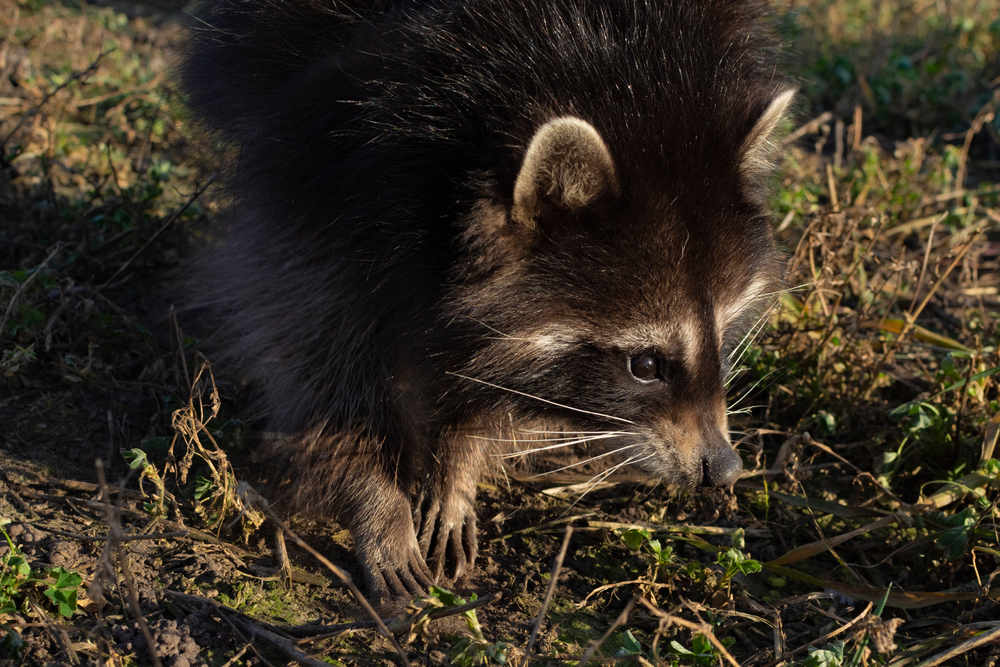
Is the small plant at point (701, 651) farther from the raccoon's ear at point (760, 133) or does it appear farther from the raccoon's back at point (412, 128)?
the raccoon's ear at point (760, 133)

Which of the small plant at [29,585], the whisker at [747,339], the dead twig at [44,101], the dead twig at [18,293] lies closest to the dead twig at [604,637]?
the whisker at [747,339]

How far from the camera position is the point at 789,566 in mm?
3570

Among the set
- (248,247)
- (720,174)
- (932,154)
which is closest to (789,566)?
(720,174)

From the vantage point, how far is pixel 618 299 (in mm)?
3055

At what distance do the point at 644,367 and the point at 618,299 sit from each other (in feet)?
0.86

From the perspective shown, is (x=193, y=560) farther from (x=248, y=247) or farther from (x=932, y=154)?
(x=932, y=154)

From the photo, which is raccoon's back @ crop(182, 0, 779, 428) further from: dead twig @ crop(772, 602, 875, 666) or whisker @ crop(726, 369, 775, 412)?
dead twig @ crop(772, 602, 875, 666)

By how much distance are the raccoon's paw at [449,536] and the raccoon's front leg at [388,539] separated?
2.7 inches

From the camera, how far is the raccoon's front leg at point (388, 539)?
347 centimetres

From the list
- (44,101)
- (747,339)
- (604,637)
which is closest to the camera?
(604,637)

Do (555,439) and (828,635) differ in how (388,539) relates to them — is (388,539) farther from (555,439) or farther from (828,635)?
(828,635)

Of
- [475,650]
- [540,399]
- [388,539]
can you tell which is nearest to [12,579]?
[388,539]

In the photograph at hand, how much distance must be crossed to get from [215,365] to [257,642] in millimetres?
1479

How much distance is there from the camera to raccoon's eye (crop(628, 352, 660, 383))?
3168 mm
